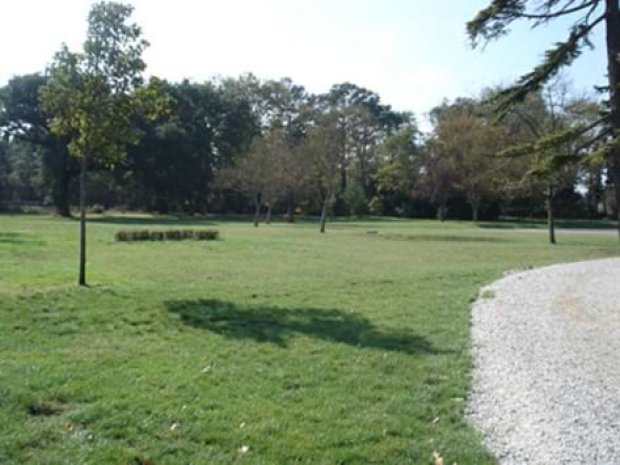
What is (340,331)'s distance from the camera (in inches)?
336

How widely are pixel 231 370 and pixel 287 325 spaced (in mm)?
2637

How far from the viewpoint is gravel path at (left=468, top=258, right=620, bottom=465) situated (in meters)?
4.62

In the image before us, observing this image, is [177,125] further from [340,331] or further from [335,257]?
[340,331]

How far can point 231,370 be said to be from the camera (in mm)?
6281

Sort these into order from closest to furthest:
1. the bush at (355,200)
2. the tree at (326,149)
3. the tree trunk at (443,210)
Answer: the tree at (326,149) → the tree trunk at (443,210) → the bush at (355,200)

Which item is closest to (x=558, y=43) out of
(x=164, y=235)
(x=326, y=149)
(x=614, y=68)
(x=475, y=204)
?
(x=614, y=68)

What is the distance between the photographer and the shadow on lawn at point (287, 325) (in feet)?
26.0

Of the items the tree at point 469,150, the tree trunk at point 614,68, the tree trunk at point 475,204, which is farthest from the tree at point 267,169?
the tree trunk at point 614,68

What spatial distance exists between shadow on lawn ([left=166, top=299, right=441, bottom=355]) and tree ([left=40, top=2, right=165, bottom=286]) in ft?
11.2

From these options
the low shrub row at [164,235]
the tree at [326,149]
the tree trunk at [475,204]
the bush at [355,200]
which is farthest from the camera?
the bush at [355,200]

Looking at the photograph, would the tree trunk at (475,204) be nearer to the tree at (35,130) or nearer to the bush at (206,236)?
the tree at (35,130)

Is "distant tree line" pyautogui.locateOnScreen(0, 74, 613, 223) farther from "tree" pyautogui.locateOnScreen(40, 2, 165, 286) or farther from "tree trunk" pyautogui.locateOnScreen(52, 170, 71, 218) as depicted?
"tree" pyautogui.locateOnScreen(40, 2, 165, 286)

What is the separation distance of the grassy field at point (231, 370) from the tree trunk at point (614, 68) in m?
2.99

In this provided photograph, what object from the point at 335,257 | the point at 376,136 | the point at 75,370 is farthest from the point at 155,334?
the point at 376,136
